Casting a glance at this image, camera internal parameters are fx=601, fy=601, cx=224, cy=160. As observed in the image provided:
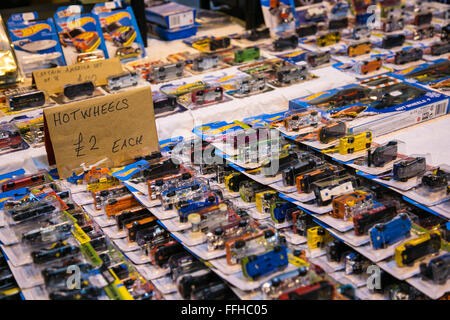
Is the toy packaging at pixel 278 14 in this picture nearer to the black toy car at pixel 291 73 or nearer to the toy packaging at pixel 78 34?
the black toy car at pixel 291 73

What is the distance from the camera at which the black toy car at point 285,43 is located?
4.75 m

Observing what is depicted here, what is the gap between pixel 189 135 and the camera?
3633 mm

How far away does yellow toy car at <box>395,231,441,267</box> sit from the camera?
91.4 inches

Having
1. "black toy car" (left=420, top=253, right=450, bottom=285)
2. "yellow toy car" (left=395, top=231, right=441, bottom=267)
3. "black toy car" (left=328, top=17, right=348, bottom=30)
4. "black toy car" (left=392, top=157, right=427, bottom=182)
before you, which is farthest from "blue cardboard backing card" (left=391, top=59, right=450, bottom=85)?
"black toy car" (left=420, top=253, right=450, bottom=285)

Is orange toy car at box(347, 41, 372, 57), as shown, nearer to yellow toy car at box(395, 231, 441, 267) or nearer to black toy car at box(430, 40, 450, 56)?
black toy car at box(430, 40, 450, 56)

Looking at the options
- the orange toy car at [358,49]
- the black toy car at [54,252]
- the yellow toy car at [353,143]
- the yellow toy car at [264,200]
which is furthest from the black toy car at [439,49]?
the black toy car at [54,252]

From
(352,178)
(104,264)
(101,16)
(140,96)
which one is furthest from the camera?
(101,16)

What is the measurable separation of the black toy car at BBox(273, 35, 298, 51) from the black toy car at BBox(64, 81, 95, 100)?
1549 mm

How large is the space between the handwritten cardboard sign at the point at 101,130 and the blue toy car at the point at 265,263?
1224 millimetres

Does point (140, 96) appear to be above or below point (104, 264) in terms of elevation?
above
